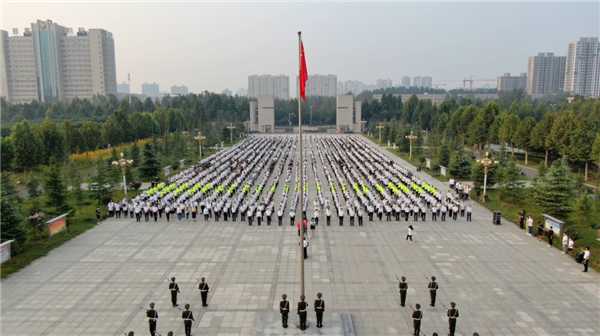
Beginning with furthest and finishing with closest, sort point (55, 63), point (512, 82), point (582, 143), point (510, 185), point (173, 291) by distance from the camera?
point (512, 82) → point (55, 63) → point (582, 143) → point (510, 185) → point (173, 291)

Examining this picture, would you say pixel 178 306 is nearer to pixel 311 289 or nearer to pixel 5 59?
pixel 311 289

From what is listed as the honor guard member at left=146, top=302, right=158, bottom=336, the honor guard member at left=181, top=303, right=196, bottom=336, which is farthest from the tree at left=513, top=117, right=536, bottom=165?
the honor guard member at left=146, top=302, right=158, bottom=336

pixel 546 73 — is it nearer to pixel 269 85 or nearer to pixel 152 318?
pixel 269 85

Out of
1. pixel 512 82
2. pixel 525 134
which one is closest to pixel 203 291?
pixel 525 134

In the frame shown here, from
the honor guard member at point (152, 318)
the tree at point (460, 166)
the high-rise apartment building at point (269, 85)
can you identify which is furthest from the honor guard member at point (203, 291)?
the high-rise apartment building at point (269, 85)

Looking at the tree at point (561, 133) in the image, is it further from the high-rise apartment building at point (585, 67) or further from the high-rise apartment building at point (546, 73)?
the high-rise apartment building at point (546, 73)

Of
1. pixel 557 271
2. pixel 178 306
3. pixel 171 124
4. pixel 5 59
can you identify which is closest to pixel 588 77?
pixel 171 124

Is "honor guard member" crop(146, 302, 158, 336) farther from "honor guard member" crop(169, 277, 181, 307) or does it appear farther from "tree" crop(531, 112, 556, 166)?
"tree" crop(531, 112, 556, 166)
